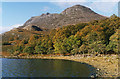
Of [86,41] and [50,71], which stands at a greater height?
[86,41]

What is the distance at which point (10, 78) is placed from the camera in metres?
38.4

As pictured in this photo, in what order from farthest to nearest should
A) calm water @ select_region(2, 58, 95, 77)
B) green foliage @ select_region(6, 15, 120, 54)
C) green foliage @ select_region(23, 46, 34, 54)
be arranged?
1. green foliage @ select_region(23, 46, 34, 54)
2. green foliage @ select_region(6, 15, 120, 54)
3. calm water @ select_region(2, 58, 95, 77)

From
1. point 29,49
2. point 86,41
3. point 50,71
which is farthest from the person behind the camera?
point 29,49

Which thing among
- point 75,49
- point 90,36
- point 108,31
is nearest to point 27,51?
point 75,49

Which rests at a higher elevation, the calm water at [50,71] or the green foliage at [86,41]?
the green foliage at [86,41]

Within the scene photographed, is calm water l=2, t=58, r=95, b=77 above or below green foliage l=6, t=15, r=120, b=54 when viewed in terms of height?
below

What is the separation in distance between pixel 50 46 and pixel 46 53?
10981 millimetres

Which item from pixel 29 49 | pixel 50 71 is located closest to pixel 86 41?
pixel 50 71

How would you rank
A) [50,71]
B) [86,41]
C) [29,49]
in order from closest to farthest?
1. [50,71]
2. [86,41]
3. [29,49]

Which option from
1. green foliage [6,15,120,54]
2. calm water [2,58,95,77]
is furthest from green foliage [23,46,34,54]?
calm water [2,58,95,77]

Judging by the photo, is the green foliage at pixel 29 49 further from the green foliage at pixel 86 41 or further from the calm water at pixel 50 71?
the calm water at pixel 50 71

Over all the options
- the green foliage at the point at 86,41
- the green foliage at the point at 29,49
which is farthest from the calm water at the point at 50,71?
the green foliage at the point at 29,49

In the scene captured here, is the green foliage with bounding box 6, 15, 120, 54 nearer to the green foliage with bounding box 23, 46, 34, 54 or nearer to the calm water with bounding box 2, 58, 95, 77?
the green foliage with bounding box 23, 46, 34, 54

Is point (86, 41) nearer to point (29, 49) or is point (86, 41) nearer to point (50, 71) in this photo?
point (50, 71)
